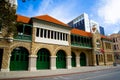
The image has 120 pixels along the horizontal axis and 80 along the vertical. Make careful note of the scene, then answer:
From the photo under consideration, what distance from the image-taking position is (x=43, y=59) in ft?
76.5

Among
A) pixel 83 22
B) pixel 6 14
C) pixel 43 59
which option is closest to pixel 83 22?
pixel 83 22

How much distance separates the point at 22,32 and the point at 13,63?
5999mm

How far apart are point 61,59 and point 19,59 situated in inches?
367

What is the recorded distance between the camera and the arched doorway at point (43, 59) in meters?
22.6

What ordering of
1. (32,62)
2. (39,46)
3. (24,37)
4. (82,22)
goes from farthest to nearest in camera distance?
(82,22) < (39,46) < (24,37) < (32,62)

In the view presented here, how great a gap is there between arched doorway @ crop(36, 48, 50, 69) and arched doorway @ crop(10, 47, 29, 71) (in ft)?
7.91

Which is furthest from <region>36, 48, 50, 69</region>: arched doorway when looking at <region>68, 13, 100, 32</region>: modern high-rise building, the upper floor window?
<region>68, 13, 100, 32</region>: modern high-rise building

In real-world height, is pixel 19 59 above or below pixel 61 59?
above

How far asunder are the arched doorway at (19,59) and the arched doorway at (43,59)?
94.9 inches

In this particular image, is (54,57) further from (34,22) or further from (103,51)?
(103,51)

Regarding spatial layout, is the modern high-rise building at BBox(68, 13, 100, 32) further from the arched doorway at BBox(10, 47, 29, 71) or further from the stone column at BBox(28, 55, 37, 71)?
the arched doorway at BBox(10, 47, 29, 71)

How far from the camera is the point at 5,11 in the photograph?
12.1 metres

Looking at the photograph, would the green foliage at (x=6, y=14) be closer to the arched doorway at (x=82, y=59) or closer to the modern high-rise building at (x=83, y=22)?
the arched doorway at (x=82, y=59)

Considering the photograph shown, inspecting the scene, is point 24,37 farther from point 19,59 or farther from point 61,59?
point 61,59
